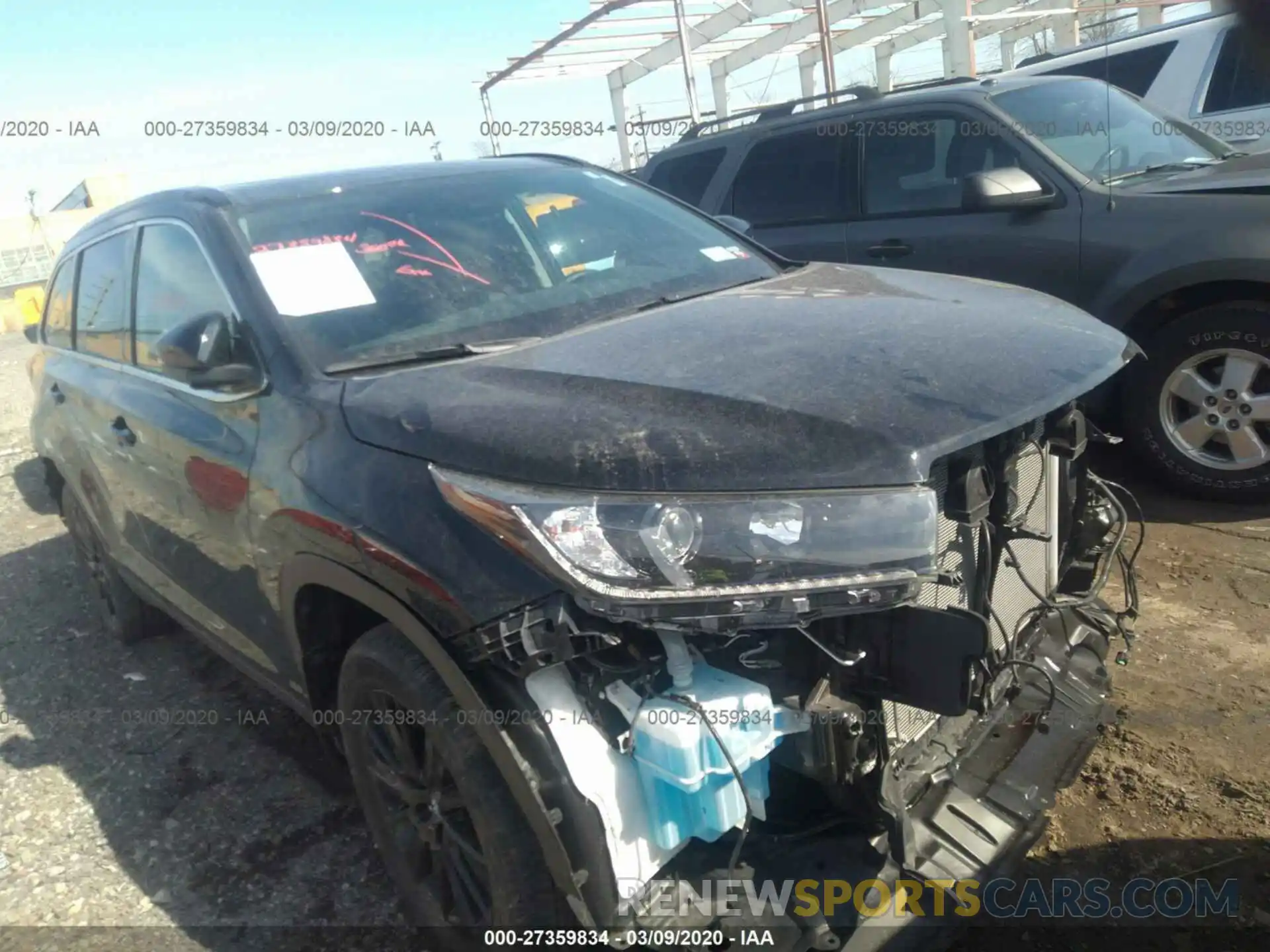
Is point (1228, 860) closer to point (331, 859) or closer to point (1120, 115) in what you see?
point (331, 859)

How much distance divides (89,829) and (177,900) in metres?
0.61

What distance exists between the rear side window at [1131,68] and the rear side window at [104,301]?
616cm

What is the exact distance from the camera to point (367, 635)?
2.22m

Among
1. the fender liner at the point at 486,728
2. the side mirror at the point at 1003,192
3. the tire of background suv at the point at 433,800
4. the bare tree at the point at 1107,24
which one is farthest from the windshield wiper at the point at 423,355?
the bare tree at the point at 1107,24

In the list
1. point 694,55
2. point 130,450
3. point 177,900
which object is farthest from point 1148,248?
point 694,55

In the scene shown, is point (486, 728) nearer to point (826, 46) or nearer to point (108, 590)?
point (108, 590)

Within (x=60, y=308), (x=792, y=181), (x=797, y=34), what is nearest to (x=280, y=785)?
(x=60, y=308)

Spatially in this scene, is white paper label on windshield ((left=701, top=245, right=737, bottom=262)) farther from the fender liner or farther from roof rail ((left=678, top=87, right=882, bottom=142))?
roof rail ((left=678, top=87, right=882, bottom=142))

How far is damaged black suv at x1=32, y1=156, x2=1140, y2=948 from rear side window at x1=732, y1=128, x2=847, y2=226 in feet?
9.05

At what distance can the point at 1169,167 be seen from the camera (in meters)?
4.82

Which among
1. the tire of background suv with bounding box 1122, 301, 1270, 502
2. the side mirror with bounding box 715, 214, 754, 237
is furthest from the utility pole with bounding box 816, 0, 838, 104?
the side mirror with bounding box 715, 214, 754, 237

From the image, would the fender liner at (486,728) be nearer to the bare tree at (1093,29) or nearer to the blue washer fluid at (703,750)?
the blue washer fluid at (703,750)

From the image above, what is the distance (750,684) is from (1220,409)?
3.35 meters

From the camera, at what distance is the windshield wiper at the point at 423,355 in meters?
2.43
